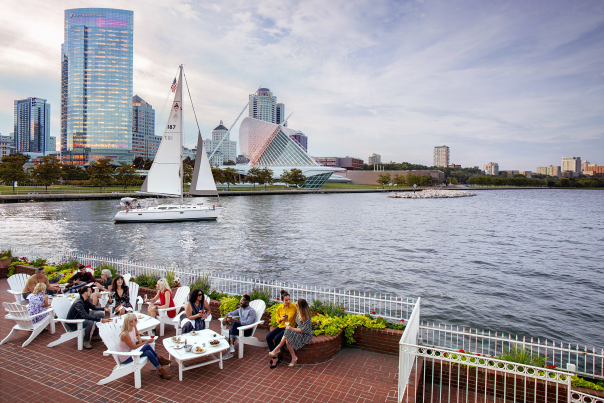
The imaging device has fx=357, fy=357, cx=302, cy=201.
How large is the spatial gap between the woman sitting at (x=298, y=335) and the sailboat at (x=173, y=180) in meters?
28.6

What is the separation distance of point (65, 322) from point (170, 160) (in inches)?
1115

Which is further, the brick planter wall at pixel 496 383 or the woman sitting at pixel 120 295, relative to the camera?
the woman sitting at pixel 120 295

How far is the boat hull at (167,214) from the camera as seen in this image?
119ft

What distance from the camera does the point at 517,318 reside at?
13.4m

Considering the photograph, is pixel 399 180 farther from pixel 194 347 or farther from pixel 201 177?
pixel 194 347

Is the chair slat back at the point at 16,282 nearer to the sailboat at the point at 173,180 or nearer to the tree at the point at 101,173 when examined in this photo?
the sailboat at the point at 173,180

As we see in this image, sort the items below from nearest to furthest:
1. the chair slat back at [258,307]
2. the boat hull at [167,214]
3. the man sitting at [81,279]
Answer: the chair slat back at [258,307], the man sitting at [81,279], the boat hull at [167,214]

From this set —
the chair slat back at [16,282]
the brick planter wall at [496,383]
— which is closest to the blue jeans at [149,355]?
the brick planter wall at [496,383]

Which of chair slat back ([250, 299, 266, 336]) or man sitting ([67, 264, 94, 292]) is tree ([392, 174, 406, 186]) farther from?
chair slat back ([250, 299, 266, 336])

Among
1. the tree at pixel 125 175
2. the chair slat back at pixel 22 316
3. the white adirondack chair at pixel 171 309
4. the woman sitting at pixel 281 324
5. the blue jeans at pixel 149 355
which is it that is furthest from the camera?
the tree at pixel 125 175

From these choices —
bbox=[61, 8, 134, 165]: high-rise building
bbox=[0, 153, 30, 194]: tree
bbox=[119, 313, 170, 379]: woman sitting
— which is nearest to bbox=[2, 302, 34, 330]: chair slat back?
bbox=[119, 313, 170, 379]: woman sitting

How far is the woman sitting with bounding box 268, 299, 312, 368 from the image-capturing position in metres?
6.78

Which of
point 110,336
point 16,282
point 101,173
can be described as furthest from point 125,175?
point 110,336

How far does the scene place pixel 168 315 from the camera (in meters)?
8.38
